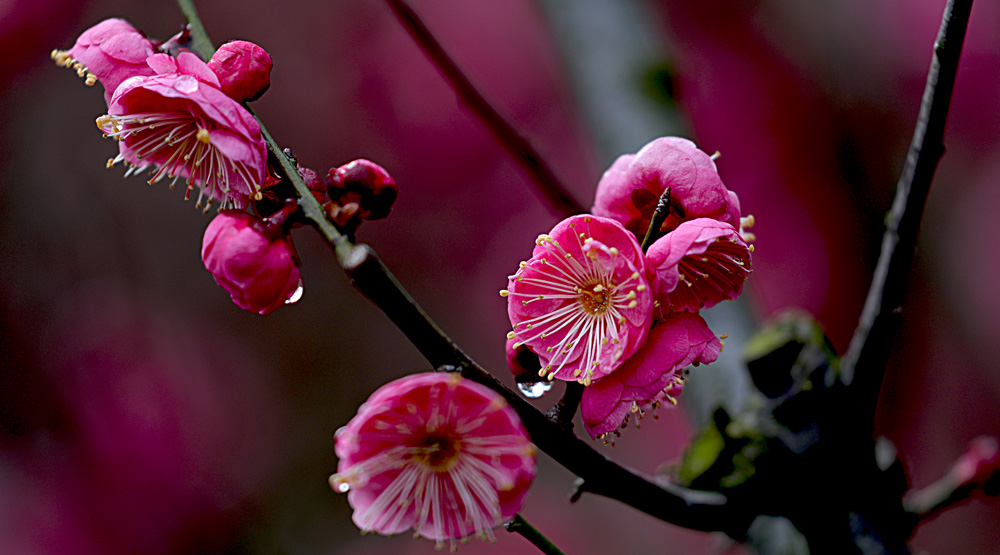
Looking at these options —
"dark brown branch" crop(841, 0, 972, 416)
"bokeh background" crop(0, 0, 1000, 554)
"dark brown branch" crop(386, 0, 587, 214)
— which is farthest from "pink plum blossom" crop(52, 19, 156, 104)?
"bokeh background" crop(0, 0, 1000, 554)

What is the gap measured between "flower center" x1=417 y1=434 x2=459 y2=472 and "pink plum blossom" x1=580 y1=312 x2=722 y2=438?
9 cm

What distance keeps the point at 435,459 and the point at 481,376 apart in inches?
3.6

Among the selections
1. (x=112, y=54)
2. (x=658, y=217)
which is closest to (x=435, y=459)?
(x=658, y=217)

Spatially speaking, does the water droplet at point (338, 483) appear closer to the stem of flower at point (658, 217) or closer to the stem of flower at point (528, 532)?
the stem of flower at point (528, 532)

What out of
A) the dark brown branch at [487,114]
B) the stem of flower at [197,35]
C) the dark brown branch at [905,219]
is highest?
the stem of flower at [197,35]

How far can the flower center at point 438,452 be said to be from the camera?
0.38m

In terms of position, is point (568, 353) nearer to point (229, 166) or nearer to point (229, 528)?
point (229, 166)

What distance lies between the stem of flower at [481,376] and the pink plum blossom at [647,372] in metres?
0.02

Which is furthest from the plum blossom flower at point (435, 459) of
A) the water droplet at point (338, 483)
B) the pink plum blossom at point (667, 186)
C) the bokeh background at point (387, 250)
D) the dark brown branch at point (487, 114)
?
the bokeh background at point (387, 250)

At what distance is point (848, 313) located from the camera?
6.10ft

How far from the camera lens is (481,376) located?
1.15 feet

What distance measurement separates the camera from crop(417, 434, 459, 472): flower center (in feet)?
1.25

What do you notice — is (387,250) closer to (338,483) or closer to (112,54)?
(112,54)

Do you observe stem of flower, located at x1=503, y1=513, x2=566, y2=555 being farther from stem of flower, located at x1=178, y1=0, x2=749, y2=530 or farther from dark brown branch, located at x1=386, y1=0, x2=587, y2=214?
dark brown branch, located at x1=386, y1=0, x2=587, y2=214
